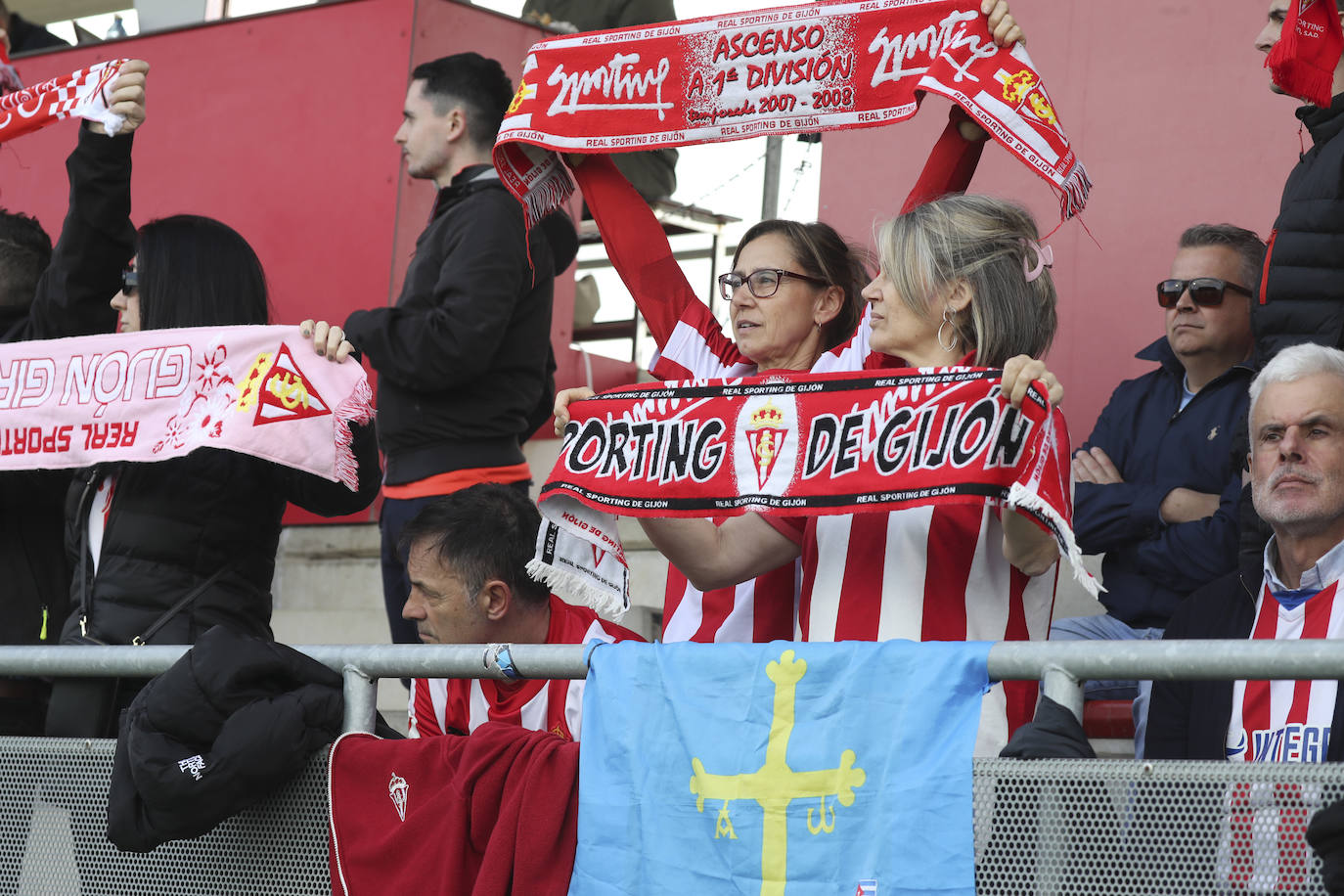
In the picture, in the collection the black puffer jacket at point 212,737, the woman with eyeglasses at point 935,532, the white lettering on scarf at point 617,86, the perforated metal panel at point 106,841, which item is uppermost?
the white lettering on scarf at point 617,86

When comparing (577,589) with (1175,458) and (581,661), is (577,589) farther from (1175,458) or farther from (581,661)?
(1175,458)

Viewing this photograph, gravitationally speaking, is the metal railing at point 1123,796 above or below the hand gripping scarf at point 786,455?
below

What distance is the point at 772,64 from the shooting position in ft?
13.9

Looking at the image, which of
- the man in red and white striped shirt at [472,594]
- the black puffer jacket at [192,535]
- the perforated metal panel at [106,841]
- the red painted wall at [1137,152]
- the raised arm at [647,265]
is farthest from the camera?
the red painted wall at [1137,152]

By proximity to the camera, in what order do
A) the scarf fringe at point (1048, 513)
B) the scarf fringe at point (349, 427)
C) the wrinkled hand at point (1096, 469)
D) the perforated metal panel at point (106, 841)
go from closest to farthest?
the scarf fringe at point (1048, 513)
the perforated metal panel at point (106, 841)
the scarf fringe at point (349, 427)
the wrinkled hand at point (1096, 469)

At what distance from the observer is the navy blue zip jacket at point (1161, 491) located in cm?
427

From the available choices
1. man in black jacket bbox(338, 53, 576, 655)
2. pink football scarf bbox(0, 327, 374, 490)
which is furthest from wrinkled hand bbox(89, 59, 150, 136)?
man in black jacket bbox(338, 53, 576, 655)

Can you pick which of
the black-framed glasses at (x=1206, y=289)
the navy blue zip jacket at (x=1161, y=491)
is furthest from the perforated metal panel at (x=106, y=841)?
the black-framed glasses at (x=1206, y=289)

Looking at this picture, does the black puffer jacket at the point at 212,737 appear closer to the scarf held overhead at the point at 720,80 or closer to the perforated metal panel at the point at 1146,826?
the perforated metal panel at the point at 1146,826

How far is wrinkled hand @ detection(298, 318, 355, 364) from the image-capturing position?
155 inches

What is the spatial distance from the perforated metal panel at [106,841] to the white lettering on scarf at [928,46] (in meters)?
2.14

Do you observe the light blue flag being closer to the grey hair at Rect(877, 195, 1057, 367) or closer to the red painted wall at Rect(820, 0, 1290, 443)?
the grey hair at Rect(877, 195, 1057, 367)

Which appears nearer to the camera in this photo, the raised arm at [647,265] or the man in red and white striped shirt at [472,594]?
the man in red and white striped shirt at [472,594]

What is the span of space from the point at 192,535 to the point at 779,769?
1775mm
